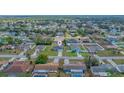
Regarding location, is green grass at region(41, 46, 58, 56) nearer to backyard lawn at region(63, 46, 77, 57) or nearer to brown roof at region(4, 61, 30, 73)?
backyard lawn at region(63, 46, 77, 57)

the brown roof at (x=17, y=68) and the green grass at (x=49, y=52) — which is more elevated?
the green grass at (x=49, y=52)

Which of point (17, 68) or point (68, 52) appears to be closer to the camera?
point (17, 68)

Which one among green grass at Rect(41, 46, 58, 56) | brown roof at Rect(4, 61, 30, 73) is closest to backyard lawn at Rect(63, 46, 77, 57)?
green grass at Rect(41, 46, 58, 56)

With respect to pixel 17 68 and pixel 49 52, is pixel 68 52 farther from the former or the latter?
pixel 17 68

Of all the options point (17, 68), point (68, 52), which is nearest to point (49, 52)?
point (68, 52)

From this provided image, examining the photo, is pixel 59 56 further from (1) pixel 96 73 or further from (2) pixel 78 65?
(1) pixel 96 73

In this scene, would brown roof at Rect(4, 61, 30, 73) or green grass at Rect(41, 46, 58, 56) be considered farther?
green grass at Rect(41, 46, 58, 56)

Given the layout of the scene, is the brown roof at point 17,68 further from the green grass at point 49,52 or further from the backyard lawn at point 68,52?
the backyard lawn at point 68,52

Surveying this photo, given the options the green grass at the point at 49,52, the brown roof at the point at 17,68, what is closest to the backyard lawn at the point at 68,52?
the green grass at the point at 49,52

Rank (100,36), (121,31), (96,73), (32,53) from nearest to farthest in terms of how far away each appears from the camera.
→ (96,73), (32,53), (100,36), (121,31)

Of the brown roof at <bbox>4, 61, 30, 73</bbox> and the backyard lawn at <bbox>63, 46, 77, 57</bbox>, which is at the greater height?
the backyard lawn at <bbox>63, 46, 77, 57</bbox>
